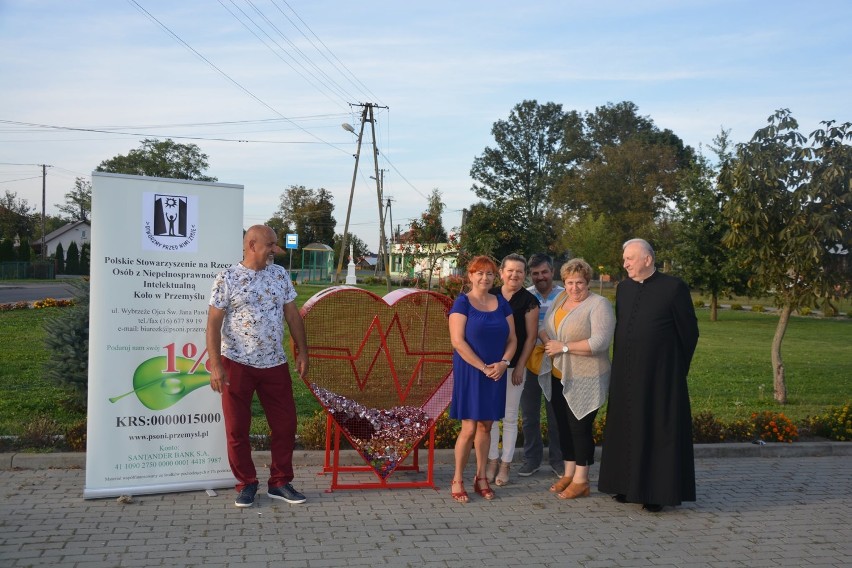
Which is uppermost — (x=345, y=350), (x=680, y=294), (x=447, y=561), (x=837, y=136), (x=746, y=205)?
(x=837, y=136)

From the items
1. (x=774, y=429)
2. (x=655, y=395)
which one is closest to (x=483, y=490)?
(x=655, y=395)

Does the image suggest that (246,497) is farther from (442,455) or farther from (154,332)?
(442,455)

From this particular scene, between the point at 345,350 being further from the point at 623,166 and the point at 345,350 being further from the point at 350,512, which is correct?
the point at 623,166

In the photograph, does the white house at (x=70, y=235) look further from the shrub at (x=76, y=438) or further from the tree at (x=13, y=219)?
the shrub at (x=76, y=438)

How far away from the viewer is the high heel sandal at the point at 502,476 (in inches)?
255

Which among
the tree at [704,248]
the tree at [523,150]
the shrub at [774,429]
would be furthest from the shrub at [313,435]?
the tree at [523,150]

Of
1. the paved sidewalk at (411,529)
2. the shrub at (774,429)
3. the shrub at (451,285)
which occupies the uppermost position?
the shrub at (451,285)

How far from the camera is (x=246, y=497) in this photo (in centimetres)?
562

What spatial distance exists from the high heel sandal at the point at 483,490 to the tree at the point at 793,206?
552 centimetres

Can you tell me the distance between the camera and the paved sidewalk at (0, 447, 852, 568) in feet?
15.6

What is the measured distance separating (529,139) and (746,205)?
65405mm

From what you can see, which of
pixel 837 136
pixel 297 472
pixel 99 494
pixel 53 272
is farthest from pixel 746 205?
pixel 53 272

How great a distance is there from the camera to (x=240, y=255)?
6.12 metres

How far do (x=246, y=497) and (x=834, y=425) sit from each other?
626 cm
